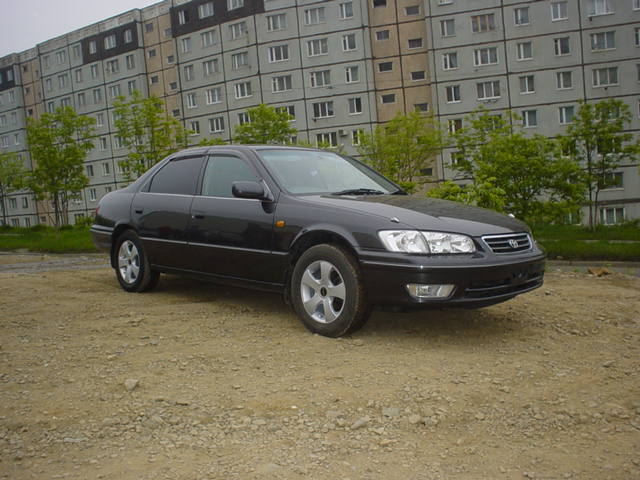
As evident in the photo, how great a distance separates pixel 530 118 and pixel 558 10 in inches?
309

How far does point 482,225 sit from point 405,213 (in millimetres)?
618

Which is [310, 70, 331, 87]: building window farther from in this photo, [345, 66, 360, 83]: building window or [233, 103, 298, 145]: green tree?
[233, 103, 298, 145]: green tree

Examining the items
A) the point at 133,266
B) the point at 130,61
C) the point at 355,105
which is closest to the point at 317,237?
the point at 133,266

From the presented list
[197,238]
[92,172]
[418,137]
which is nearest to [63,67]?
[92,172]

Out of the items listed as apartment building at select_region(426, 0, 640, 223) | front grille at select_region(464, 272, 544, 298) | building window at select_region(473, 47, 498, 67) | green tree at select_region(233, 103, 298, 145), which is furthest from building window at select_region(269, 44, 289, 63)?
front grille at select_region(464, 272, 544, 298)

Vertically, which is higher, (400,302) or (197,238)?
(197,238)

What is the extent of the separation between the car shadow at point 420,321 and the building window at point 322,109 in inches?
1664

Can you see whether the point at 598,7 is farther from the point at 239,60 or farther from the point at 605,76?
the point at 239,60

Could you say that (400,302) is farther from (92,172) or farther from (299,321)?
(92,172)

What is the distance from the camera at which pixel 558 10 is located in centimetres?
4219

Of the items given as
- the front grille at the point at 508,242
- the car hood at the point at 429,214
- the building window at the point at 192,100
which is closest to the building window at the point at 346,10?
the building window at the point at 192,100

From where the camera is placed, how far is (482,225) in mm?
4625

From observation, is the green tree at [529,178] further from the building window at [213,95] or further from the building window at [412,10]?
the building window at [213,95]

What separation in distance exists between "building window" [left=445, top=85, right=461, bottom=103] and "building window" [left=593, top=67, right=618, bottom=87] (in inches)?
378
